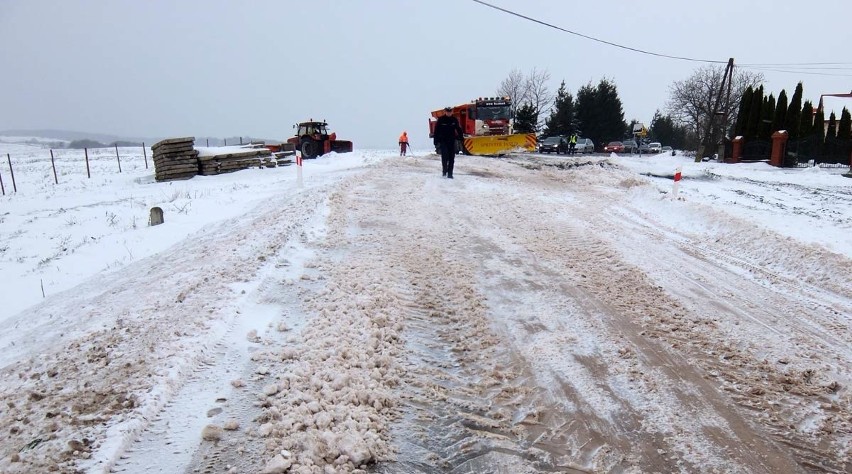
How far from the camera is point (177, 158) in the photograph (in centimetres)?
2100

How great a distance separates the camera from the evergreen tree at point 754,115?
29.3 metres

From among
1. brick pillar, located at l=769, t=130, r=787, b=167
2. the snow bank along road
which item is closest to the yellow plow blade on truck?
brick pillar, located at l=769, t=130, r=787, b=167

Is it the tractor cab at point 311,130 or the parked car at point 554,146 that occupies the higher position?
the tractor cab at point 311,130

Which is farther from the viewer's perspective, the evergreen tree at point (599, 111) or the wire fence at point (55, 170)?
the evergreen tree at point (599, 111)

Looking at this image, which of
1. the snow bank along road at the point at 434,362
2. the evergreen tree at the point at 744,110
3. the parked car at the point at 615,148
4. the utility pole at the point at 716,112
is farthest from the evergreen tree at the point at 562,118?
the snow bank along road at the point at 434,362

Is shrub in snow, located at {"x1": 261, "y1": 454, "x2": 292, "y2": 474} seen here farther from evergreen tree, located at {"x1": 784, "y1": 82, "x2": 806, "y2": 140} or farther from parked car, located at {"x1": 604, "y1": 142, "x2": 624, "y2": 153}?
parked car, located at {"x1": 604, "y1": 142, "x2": 624, "y2": 153}

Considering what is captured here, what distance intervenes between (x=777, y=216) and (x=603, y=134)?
2019 inches

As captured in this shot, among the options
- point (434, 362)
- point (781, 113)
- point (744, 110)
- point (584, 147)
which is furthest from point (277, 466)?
point (584, 147)

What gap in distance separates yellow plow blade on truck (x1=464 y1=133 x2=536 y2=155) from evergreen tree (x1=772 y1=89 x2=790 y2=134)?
51.0 ft

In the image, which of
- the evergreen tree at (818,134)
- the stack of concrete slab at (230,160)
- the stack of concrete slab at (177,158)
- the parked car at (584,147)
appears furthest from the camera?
the parked car at (584,147)

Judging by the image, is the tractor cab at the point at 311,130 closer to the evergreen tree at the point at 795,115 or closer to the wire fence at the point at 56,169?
the wire fence at the point at 56,169

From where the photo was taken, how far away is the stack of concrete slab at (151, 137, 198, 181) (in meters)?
20.9

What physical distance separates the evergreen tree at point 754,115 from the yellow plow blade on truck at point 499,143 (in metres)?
15.3

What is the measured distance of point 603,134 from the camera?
5700 cm
